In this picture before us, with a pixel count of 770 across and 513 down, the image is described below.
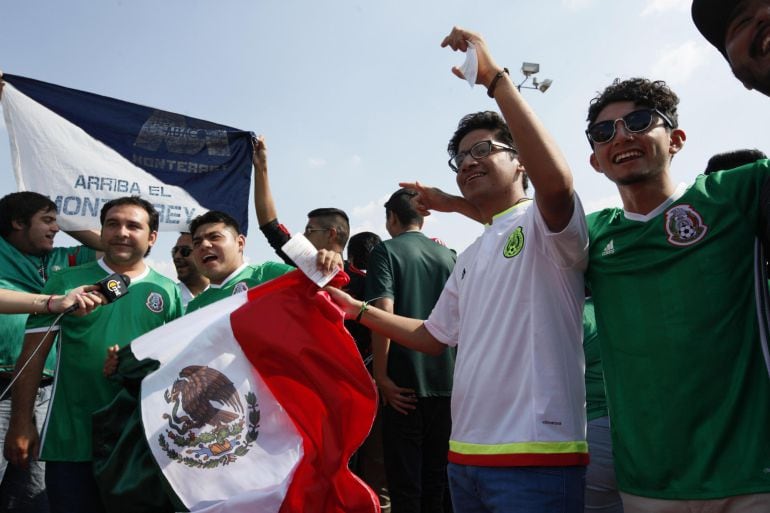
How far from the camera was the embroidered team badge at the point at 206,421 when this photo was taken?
9.66 ft

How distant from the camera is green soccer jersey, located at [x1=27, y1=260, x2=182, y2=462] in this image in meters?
3.12

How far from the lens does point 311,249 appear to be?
310 cm

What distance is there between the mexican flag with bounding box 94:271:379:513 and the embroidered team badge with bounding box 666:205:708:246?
170 cm

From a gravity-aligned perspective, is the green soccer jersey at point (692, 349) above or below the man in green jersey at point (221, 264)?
below

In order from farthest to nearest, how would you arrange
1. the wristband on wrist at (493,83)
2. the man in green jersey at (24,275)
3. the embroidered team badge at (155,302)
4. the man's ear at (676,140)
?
the man in green jersey at (24,275) < the embroidered team badge at (155,302) < the man's ear at (676,140) < the wristband on wrist at (493,83)

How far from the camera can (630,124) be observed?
238cm

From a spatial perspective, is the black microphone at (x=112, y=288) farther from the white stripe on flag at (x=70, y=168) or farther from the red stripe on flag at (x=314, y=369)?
the white stripe on flag at (x=70, y=168)

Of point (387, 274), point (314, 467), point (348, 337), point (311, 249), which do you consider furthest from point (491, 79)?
point (387, 274)

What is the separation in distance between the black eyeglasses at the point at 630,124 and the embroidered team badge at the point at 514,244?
52cm

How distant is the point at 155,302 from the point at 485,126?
219cm

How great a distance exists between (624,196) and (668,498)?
44.0 inches

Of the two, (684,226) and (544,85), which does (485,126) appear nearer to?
(684,226)

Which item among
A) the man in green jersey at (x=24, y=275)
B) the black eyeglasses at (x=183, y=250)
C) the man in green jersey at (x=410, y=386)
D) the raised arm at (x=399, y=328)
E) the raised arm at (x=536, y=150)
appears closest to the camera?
the raised arm at (x=536, y=150)


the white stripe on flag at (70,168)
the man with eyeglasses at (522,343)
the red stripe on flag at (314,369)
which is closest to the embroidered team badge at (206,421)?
the red stripe on flag at (314,369)
